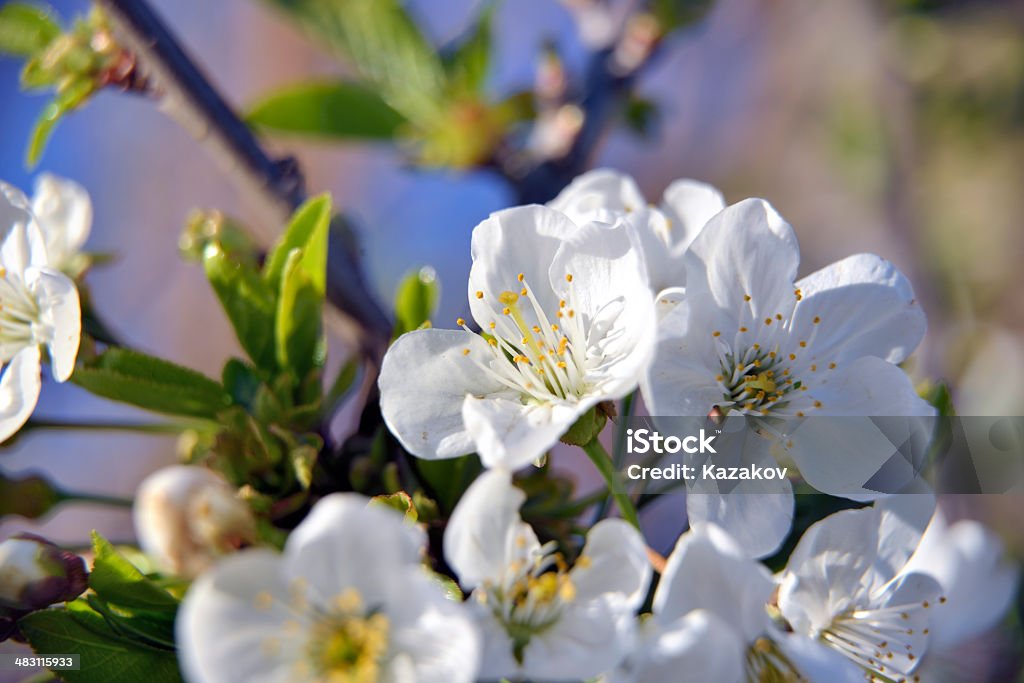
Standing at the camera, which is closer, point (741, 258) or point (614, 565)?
point (614, 565)

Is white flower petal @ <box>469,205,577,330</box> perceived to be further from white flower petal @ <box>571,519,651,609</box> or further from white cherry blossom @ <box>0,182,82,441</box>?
white cherry blossom @ <box>0,182,82,441</box>

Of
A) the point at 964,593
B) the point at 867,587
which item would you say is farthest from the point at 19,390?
the point at 964,593

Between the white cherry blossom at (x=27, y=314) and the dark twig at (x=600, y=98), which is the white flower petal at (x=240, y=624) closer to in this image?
the white cherry blossom at (x=27, y=314)

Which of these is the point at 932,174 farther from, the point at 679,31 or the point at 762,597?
the point at 762,597

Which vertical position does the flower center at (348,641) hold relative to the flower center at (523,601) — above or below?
above

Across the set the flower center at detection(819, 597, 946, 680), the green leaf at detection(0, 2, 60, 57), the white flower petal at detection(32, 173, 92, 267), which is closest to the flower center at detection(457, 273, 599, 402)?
the flower center at detection(819, 597, 946, 680)

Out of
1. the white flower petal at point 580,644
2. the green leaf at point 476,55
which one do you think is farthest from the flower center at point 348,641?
the green leaf at point 476,55

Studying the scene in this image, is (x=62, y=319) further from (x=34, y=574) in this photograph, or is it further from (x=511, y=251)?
(x=511, y=251)
